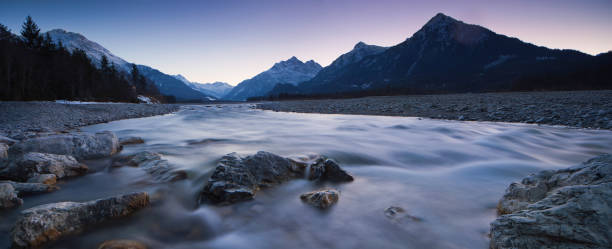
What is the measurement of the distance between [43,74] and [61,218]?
4838cm

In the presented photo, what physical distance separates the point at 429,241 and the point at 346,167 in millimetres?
2593

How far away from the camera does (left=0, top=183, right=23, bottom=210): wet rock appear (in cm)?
285

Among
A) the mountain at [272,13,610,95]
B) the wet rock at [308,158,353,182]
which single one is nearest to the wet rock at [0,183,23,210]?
the wet rock at [308,158,353,182]

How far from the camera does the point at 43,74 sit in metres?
33.8

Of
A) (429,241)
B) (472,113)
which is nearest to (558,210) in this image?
(429,241)

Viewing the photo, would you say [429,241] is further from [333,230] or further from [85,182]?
[85,182]

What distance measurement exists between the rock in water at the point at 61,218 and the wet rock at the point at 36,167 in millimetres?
2098

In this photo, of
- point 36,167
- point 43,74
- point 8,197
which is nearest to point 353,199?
point 8,197

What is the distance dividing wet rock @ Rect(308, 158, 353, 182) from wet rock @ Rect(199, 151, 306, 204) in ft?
0.93

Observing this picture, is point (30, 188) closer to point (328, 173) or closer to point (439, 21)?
point (328, 173)

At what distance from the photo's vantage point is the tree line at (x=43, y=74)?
2719cm

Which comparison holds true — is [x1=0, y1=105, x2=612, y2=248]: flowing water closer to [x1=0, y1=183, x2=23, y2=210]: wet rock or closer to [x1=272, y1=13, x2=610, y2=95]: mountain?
[x1=0, y1=183, x2=23, y2=210]: wet rock

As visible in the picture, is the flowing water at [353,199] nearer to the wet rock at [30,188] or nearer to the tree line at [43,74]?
the wet rock at [30,188]

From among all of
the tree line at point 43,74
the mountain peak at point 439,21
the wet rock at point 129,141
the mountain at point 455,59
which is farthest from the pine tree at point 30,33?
the mountain peak at point 439,21
